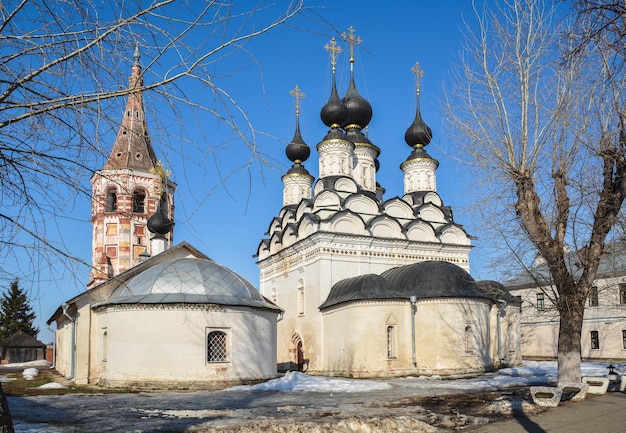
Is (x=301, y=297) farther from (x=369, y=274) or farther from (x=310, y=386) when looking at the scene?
(x=310, y=386)

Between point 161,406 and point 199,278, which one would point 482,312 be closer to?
point 199,278

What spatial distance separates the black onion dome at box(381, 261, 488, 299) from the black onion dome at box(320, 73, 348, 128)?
366 inches

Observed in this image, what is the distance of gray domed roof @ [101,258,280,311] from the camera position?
1557cm

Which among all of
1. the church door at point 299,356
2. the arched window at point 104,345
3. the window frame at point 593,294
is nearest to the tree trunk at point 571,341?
the window frame at point 593,294

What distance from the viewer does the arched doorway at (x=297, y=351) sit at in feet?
Answer: 82.3

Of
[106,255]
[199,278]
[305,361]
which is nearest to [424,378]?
[305,361]

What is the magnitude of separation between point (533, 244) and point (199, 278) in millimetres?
8949

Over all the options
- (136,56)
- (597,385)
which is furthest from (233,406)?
(136,56)

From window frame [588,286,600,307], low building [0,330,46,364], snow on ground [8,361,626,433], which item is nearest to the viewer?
snow on ground [8,361,626,433]

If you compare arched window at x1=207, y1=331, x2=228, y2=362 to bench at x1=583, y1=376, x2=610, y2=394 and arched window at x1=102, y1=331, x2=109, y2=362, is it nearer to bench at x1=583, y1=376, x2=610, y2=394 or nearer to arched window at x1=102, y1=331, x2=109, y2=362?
arched window at x1=102, y1=331, x2=109, y2=362

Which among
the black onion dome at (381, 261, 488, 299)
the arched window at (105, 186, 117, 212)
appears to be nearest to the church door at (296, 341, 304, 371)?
the black onion dome at (381, 261, 488, 299)

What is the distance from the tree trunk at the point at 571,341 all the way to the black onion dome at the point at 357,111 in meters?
19.3

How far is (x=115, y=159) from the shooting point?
4148 mm

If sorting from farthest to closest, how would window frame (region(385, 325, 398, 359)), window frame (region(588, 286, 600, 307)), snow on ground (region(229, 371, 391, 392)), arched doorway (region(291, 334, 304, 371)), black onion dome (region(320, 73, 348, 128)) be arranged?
1. black onion dome (region(320, 73, 348, 128))
2. arched doorway (region(291, 334, 304, 371))
3. window frame (region(385, 325, 398, 359))
4. snow on ground (region(229, 371, 391, 392))
5. window frame (region(588, 286, 600, 307))
